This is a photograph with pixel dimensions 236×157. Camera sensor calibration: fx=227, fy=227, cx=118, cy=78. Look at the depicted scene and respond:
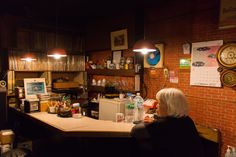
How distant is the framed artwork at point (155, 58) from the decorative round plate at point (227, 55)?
1041 millimetres

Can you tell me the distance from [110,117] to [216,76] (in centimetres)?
159

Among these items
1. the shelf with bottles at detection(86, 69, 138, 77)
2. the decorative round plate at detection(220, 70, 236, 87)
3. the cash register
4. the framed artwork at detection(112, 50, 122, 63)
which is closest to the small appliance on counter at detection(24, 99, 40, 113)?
the cash register

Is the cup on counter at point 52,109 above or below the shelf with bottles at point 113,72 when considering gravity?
below

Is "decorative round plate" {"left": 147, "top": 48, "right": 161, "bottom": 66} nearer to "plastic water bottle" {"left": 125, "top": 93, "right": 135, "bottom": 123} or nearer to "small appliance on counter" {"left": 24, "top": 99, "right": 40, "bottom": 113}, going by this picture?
"plastic water bottle" {"left": 125, "top": 93, "right": 135, "bottom": 123}

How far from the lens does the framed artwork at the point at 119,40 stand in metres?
4.60

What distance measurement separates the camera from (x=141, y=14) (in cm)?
432

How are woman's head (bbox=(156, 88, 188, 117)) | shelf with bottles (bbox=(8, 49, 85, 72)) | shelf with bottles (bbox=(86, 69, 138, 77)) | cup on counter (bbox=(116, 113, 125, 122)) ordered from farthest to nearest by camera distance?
shelf with bottles (bbox=(8, 49, 85, 72)) < shelf with bottles (bbox=(86, 69, 138, 77)) < cup on counter (bbox=(116, 113, 125, 122)) < woman's head (bbox=(156, 88, 188, 117))

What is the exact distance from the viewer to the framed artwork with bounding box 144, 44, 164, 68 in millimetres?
3959

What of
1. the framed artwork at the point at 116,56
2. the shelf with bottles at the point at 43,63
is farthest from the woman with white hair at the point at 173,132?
the shelf with bottles at the point at 43,63

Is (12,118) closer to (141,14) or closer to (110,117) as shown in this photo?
(110,117)

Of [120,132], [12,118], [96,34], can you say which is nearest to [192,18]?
[120,132]

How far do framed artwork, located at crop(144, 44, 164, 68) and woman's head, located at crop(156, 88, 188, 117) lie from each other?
198 cm

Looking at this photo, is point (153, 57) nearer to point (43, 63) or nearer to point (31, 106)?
point (31, 106)

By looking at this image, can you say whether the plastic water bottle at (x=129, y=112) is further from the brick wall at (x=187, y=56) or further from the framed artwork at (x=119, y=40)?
the framed artwork at (x=119, y=40)
